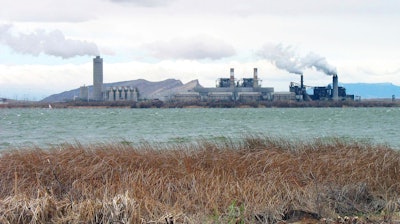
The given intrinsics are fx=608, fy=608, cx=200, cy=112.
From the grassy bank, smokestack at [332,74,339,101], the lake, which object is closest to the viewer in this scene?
Answer: the grassy bank

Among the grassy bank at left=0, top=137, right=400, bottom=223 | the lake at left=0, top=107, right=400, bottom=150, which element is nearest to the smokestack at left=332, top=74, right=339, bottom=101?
the lake at left=0, top=107, right=400, bottom=150

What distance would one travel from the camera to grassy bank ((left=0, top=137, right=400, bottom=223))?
388 inches

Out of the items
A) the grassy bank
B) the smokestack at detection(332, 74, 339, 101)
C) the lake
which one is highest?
the smokestack at detection(332, 74, 339, 101)

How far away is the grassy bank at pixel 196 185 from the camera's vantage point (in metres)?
9.85

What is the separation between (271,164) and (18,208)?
244 inches

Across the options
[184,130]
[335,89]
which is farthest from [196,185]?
[335,89]

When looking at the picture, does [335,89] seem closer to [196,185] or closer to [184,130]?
[184,130]

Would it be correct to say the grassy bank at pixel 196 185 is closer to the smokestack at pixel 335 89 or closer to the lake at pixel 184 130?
the lake at pixel 184 130

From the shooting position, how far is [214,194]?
438 inches

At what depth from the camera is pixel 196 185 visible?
38.9 ft

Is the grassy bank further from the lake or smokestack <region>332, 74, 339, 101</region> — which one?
smokestack <region>332, 74, 339, 101</region>

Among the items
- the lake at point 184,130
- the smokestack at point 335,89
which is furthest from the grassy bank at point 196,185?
the smokestack at point 335,89

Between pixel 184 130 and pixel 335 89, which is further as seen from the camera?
pixel 335 89

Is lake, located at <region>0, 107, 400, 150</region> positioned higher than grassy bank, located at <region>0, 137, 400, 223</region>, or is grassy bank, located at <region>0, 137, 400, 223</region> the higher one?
grassy bank, located at <region>0, 137, 400, 223</region>
